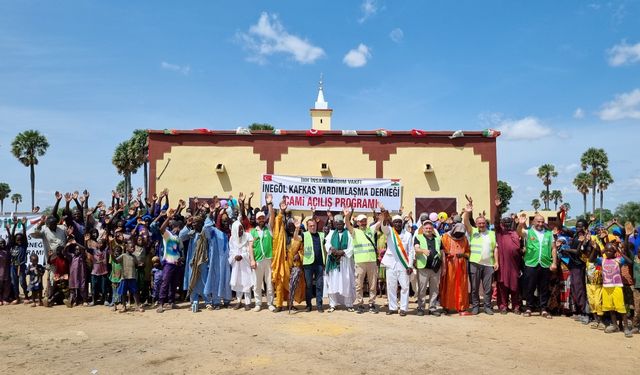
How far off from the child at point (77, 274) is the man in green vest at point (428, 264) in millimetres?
6792

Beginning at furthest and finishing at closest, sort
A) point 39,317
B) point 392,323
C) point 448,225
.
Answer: point 448,225 → point 39,317 → point 392,323

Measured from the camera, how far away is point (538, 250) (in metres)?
8.58

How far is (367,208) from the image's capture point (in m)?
13.0

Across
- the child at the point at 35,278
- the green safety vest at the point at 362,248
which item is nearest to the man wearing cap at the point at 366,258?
the green safety vest at the point at 362,248

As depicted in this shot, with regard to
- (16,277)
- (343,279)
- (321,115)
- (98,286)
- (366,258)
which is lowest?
(98,286)

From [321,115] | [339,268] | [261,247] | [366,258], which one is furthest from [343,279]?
[321,115]

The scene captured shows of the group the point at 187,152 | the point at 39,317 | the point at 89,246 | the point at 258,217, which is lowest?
the point at 39,317

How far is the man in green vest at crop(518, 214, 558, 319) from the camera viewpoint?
28.0 ft

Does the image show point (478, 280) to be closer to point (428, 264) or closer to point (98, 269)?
point (428, 264)

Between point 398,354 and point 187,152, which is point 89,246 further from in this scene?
point 398,354

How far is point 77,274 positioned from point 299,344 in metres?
5.58

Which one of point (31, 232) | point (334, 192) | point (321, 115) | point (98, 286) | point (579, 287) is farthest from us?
point (321, 115)

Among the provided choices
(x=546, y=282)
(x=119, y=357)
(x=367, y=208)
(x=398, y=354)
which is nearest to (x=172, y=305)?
(x=119, y=357)

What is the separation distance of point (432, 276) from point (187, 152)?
8.44m
